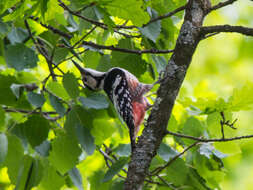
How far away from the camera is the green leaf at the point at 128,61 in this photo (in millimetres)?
2033

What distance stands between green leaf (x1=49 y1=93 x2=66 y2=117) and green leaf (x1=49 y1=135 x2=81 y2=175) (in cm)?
11

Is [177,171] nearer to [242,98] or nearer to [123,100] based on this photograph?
[242,98]

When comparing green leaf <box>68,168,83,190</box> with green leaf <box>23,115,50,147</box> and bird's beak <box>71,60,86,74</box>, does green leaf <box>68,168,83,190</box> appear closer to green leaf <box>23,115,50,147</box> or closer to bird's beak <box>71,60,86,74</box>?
green leaf <box>23,115,50,147</box>

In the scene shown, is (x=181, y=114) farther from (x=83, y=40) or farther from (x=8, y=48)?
(x=8, y=48)

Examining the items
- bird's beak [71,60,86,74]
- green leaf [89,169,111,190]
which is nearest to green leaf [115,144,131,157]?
green leaf [89,169,111,190]

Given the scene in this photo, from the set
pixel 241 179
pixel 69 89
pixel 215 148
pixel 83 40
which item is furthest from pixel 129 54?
pixel 241 179

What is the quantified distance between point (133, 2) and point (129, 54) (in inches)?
27.5

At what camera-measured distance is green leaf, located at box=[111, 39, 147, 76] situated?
203 cm

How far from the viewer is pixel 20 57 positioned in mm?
2150

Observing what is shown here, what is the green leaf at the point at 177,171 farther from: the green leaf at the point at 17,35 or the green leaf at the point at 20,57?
the green leaf at the point at 17,35

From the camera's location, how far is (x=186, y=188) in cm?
188

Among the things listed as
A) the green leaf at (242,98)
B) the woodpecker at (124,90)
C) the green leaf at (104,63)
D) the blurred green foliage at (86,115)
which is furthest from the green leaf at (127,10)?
the woodpecker at (124,90)

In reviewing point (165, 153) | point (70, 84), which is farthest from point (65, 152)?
point (165, 153)

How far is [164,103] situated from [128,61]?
21.7 inches
